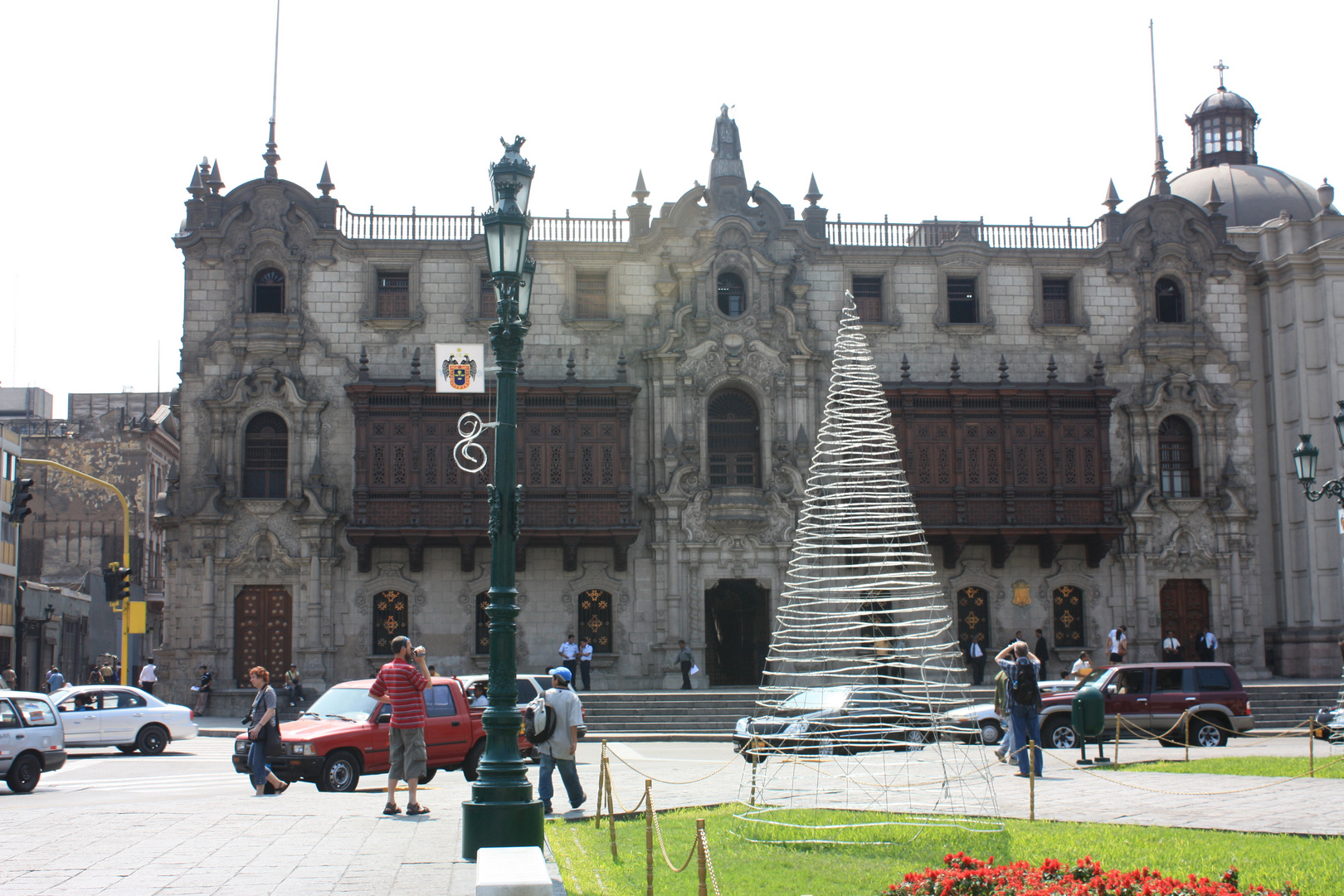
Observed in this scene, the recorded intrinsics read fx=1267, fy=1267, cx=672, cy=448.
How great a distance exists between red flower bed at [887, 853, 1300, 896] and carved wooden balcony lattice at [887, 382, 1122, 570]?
88.5 ft

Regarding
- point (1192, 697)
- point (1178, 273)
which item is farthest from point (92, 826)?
point (1178, 273)

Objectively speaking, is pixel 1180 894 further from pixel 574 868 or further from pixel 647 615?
pixel 647 615

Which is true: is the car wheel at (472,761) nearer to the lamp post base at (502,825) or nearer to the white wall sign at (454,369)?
the lamp post base at (502,825)

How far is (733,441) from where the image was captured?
36500mm

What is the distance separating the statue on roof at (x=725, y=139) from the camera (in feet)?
127

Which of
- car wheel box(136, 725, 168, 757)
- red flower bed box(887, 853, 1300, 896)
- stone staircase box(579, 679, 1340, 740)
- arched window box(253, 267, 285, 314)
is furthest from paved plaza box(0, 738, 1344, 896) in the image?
arched window box(253, 267, 285, 314)

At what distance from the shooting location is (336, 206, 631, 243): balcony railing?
36812 mm

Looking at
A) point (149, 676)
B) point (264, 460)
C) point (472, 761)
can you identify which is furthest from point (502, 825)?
point (264, 460)

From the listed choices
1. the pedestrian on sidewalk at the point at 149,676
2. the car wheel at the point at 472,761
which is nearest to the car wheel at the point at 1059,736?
the car wheel at the point at 472,761

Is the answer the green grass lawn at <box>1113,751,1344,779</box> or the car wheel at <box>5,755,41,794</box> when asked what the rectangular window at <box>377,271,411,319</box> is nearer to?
the car wheel at <box>5,755,41,794</box>

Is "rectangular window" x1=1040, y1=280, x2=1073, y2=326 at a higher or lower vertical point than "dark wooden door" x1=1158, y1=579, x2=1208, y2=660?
higher

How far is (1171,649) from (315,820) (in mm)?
27917

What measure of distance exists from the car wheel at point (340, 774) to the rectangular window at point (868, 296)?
76.5 feet

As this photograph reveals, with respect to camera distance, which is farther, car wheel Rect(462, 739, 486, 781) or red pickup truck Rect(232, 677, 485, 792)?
car wheel Rect(462, 739, 486, 781)
